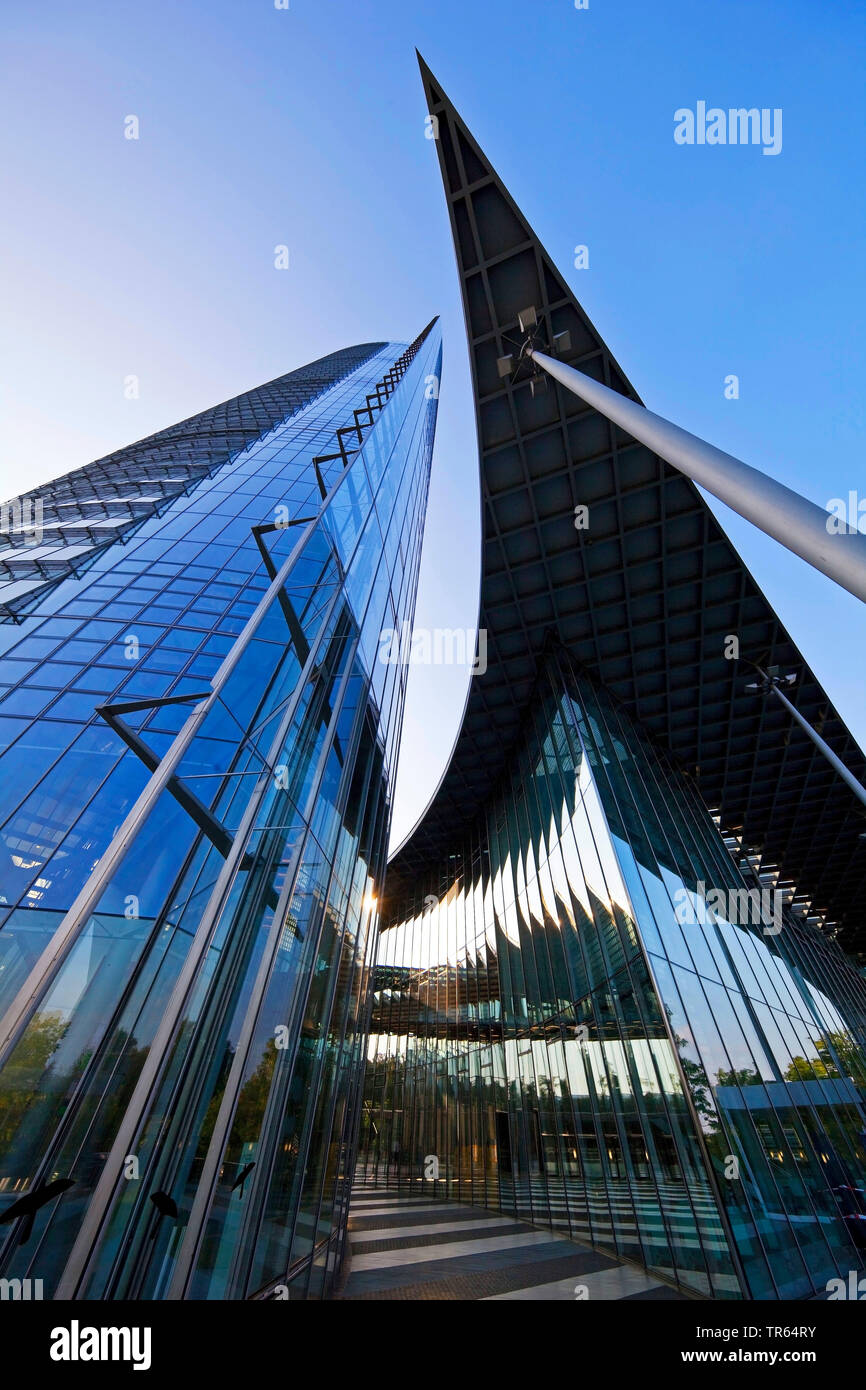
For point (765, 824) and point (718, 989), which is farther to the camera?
point (765, 824)

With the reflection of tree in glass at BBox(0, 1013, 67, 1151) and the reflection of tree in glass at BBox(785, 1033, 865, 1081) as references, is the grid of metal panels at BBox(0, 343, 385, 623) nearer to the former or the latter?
the reflection of tree in glass at BBox(0, 1013, 67, 1151)

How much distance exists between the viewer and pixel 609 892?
15.0m

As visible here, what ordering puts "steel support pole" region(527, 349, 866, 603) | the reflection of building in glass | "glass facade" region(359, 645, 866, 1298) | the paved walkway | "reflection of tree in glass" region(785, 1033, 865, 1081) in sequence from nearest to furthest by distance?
"steel support pole" region(527, 349, 866, 603)
the paved walkway
"glass facade" region(359, 645, 866, 1298)
the reflection of building in glass
"reflection of tree in glass" region(785, 1033, 865, 1081)

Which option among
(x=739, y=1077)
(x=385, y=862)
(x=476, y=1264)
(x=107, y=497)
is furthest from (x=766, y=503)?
(x=107, y=497)

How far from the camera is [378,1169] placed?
29.2m

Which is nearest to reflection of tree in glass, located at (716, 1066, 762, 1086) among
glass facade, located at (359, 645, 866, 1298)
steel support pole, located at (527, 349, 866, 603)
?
glass facade, located at (359, 645, 866, 1298)

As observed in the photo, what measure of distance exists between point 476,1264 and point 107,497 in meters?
21.7

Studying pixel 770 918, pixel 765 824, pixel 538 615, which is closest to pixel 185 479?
pixel 538 615

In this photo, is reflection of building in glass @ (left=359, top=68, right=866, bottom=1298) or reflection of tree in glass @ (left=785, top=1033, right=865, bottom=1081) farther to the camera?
reflection of tree in glass @ (left=785, top=1033, right=865, bottom=1081)

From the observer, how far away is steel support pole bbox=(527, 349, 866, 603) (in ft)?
11.9

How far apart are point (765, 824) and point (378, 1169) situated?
27.1m

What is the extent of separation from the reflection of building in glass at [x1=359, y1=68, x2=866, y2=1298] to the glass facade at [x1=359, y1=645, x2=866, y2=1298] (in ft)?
0.26

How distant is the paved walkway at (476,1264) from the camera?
9289 millimetres
